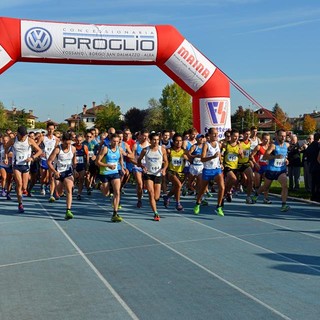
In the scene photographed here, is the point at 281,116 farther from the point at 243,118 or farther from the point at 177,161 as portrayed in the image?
the point at 177,161

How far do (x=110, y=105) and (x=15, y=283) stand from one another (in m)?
75.4

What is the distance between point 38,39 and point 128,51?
2683mm

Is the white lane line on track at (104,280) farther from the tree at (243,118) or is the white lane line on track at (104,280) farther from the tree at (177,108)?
the tree at (243,118)

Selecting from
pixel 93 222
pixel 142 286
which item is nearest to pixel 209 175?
pixel 93 222

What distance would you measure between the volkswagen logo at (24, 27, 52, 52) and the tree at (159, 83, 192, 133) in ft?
229

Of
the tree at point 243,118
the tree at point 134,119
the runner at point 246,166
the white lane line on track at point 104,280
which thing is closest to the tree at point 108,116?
the tree at point 134,119

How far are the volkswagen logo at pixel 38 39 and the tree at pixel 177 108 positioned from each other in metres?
69.7

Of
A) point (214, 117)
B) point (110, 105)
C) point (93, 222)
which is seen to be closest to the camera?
point (93, 222)

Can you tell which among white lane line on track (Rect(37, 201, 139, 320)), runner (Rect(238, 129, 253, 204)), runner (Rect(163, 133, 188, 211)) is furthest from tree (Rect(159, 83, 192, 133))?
white lane line on track (Rect(37, 201, 139, 320))

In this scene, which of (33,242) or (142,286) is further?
(33,242)

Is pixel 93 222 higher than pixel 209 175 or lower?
lower

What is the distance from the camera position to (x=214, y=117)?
1666cm

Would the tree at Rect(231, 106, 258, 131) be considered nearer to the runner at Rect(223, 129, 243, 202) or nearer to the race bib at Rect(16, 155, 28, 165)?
the runner at Rect(223, 129, 243, 202)

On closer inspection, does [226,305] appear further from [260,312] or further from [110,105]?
[110,105]
